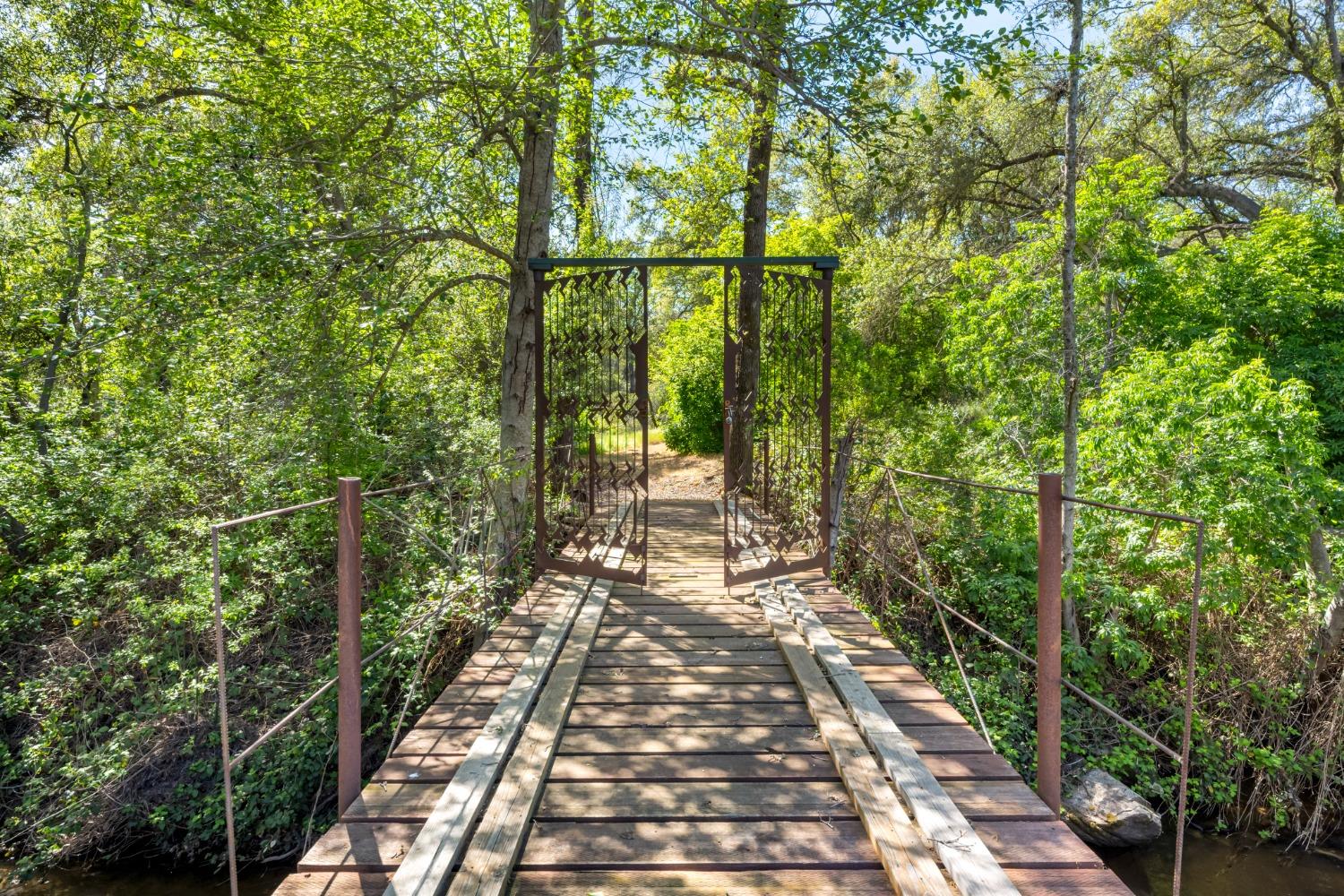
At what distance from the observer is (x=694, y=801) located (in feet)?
8.80

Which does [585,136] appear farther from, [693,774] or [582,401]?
[693,774]

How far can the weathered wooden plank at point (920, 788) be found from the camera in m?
2.12

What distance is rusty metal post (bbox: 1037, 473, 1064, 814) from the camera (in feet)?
8.60

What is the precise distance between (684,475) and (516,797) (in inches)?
511

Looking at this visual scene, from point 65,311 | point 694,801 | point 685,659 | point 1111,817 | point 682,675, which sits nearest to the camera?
point 694,801

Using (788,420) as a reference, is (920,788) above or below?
below

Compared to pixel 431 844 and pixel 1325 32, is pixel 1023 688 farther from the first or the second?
pixel 1325 32

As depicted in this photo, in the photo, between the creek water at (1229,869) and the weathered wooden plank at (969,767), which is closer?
the weathered wooden plank at (969,767)

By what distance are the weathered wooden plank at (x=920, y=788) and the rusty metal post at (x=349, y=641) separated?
2005 mm

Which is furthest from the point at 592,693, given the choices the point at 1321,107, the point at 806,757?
the point at 1321,107

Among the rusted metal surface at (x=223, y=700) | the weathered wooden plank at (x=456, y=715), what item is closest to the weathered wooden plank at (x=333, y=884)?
the rusted metal surface at (x=223, y=700)

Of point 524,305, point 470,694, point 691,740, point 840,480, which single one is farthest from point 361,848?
point 840,480

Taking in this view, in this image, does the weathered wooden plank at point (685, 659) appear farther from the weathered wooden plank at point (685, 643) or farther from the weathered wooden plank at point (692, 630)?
the weathered wooden plank at point (692, 630)

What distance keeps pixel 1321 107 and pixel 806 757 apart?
13.7 metres
